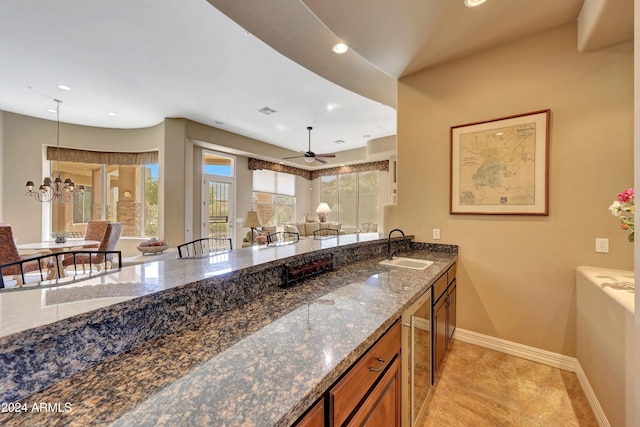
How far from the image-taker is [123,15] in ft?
8.15

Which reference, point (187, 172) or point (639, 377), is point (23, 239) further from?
point (639, 377)

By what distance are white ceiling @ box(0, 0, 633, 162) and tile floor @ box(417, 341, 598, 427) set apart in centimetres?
258

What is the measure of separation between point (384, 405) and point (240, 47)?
3508 mm

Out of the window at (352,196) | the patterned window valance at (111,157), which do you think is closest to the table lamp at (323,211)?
the window at (352,196)

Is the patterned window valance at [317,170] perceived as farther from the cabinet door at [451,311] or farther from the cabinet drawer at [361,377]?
the cabinet drawer at [361,377]

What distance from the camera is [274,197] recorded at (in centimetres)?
821

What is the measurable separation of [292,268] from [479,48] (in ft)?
8.61

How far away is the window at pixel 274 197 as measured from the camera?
775cm

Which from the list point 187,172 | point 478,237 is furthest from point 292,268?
point 187,172

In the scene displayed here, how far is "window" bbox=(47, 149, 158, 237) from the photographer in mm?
5914

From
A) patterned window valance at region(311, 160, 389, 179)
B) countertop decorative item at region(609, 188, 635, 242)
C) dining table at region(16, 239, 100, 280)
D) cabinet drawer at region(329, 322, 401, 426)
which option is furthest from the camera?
patterned window valance at region(311, 160, 389, 179)

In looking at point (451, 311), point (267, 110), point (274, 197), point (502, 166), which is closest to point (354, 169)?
point (274, 197)

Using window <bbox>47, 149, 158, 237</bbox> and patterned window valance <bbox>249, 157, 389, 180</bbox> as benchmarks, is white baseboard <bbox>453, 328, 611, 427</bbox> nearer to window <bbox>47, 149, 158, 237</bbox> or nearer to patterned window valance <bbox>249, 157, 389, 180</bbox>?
patterned window valance <bbox>249, 157, 389, 180</bbox>

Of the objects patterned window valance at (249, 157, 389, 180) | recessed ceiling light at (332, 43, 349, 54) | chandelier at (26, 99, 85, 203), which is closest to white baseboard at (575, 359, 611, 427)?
recessed ceiling light at (332, 43, 349, 54)
